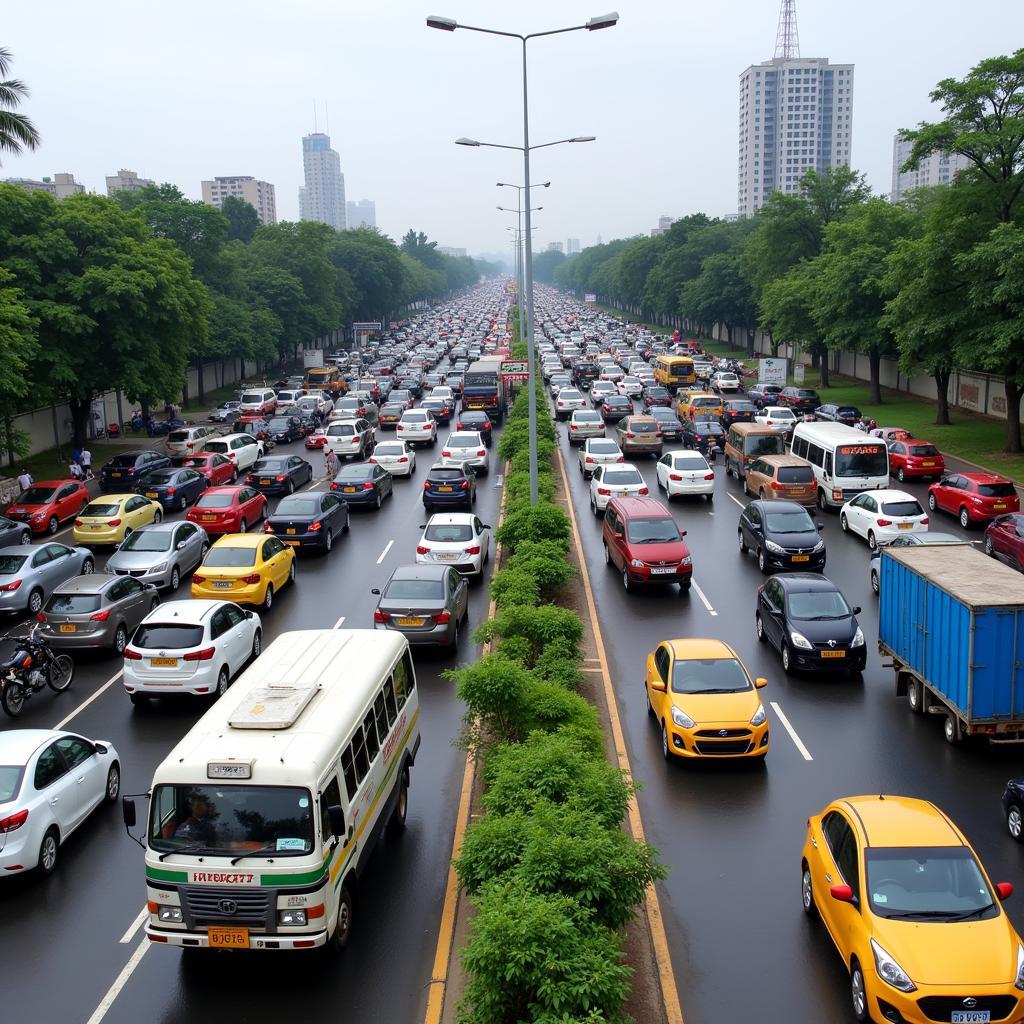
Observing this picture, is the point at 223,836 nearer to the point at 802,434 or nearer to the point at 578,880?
the point at 578,880

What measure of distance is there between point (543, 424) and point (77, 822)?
30.2m

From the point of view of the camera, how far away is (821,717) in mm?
15898

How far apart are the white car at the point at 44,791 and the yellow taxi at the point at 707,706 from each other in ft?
23.7

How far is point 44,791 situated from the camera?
38.1 ft

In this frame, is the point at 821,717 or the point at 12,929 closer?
the point at 12,929

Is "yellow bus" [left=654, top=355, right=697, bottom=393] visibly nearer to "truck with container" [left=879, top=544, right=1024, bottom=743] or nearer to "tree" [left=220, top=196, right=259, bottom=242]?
"truck with container" [left=879, top=544, right=1024, bottom=743]

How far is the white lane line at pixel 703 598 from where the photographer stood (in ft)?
70.6

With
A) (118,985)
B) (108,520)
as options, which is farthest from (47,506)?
(118,985)

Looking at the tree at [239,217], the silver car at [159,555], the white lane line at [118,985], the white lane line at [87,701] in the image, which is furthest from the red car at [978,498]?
the tree at [239,217]

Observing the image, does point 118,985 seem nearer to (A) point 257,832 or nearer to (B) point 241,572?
(A) point 257,832

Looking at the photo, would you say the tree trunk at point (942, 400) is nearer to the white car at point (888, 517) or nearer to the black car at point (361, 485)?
the white car at point (888, 517)

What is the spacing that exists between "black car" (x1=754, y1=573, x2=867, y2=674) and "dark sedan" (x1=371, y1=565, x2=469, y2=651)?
562 cm

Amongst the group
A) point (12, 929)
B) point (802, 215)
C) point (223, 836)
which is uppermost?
point (802, 215)

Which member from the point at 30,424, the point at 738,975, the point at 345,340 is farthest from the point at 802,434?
the point at 345,340
